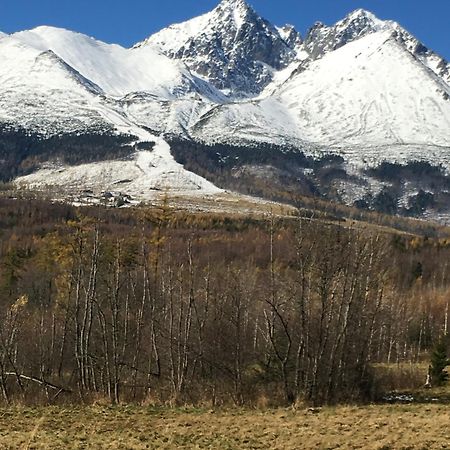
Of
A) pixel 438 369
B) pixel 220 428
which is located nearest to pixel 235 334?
pixel 220 428

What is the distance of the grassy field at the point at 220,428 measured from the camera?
66.7 feet

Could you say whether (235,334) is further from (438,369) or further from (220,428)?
(438,369)

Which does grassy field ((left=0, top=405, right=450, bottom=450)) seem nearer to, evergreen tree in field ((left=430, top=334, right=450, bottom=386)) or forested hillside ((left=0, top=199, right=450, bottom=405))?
forested hillside ((left=0, top=199, right=450, bottom=405))

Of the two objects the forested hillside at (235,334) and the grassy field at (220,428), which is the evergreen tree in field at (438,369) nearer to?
the forested hillside at (235,334)

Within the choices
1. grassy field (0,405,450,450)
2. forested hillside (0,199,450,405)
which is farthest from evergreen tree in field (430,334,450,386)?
grassy field (0,405,450,450)

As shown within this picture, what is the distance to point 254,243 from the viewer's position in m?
172

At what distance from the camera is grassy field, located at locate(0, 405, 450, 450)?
20.3m

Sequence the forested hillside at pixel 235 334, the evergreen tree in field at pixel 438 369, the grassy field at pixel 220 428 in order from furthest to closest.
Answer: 1. the evergreen tree in field at pixel 438 369
2. the forested hillside at pixel 235 334
3. the grassy field at pixel 220 428

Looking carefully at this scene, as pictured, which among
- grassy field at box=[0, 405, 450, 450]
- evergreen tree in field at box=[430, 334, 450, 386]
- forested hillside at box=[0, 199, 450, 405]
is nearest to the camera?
grassy field at box=[0, 405, 450, 450]

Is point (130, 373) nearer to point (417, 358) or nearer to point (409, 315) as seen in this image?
point (417, 358)

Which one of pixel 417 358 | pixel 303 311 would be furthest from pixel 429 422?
pixel 417 358

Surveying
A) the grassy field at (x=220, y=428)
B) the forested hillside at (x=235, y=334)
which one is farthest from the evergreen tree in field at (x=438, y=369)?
the grassy field at (x=220, y=428)

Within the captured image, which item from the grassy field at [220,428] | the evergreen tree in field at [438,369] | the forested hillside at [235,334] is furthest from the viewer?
the evergreen tree in field at [438,369]

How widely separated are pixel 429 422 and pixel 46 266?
92701 millimetres
